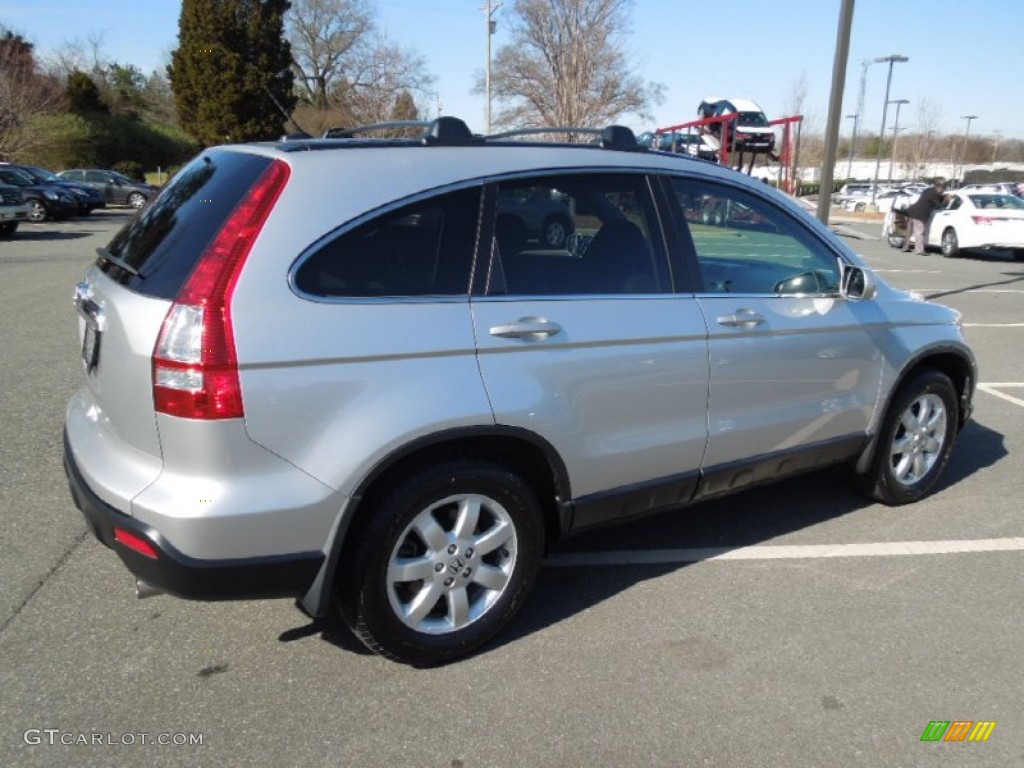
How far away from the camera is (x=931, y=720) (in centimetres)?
268

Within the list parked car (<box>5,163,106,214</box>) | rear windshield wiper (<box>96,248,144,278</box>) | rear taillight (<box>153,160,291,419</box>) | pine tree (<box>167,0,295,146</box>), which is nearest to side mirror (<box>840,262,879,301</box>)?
rear taillight (<box>153,160,291,419</box>)

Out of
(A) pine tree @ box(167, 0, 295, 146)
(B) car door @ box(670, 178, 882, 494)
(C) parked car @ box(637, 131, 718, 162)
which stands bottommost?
(B) car door @ box(670, 178, 882, 494)

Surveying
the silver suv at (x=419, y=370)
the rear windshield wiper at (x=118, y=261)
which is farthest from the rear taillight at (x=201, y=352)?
the rear windshield wiper at (x=118, y=261)

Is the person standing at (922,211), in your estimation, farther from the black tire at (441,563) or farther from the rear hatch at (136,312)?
the rear hatch at (136,312)

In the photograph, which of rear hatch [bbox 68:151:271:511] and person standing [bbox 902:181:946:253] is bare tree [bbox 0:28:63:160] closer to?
person standing [bbox 902:181:946:253]

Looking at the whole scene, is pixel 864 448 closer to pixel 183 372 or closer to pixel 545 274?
pixel 545 274

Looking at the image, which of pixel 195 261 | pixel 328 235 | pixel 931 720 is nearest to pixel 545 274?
pixel 328 235

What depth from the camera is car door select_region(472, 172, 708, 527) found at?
2.84 meters

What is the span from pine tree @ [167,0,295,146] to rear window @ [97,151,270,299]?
1554 inches

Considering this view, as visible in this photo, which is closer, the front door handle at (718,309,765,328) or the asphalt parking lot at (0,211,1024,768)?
the asphalt parking lot at (0,211,1024,768)

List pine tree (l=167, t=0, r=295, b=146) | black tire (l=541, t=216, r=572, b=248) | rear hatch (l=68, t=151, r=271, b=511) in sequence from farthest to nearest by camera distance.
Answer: pine tree (l=167, t=0, r=295, b=146) → black tire (l=541, t=216, r=572, b=248) → rear hatch (l=68, t=151, r=271, b=511)

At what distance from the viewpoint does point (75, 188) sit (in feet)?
84.7

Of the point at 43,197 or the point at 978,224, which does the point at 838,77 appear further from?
the point at 43,197

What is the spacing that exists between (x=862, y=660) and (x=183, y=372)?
252 centimetres
